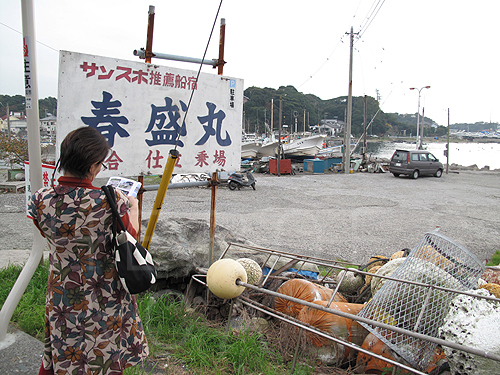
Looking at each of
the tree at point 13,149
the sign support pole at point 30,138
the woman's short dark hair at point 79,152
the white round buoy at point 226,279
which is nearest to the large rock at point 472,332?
the white round buoy at point 226,279

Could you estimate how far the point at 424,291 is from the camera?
2.73 metres

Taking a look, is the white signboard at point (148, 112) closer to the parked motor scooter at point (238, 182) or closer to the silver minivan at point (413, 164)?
the parked motor scooter at point (238, 182)

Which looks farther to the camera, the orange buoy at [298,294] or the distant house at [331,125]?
the distant house at [331,125]

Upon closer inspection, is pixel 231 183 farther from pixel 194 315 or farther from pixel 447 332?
pixel 447 332

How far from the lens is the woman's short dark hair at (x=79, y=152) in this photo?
168 cm

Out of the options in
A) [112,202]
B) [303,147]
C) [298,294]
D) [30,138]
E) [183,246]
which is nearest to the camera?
[112,202]

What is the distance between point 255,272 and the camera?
140 inches

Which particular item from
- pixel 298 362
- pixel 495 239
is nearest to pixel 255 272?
pixel 298 362

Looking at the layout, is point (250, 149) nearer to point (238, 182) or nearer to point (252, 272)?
point (238, 182)

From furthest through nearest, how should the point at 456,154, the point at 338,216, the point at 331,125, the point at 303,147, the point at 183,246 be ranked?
the point at 456,154 < the point at 331,125 < the point at 303,147 < the point at 338,216 < the point at 183,246

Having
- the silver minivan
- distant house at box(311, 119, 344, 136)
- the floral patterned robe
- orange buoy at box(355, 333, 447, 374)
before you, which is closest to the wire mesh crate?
orange buoy at box(355, 333, 447, 374)

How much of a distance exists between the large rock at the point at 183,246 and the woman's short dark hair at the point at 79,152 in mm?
2118

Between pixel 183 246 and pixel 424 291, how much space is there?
2.48 metres

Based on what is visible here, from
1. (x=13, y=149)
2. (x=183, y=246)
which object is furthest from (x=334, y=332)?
(x=13, y=149)
